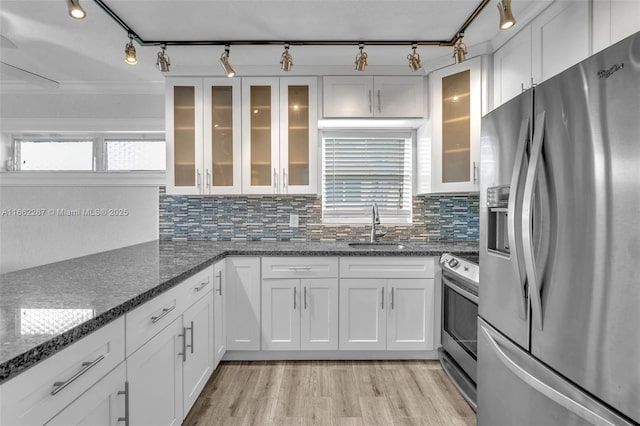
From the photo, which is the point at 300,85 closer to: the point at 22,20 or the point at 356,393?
the point at 22,20

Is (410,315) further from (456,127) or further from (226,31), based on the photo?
(226,31)

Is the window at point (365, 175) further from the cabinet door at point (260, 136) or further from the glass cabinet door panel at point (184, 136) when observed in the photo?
the glass cabinet door panel at point (184, 136)

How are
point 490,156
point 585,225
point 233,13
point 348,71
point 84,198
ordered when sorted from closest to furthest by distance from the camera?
point 585,225 → point 490,156 → point 233,13 → point 348,71 → point 84,198

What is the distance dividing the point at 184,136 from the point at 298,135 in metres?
0.96

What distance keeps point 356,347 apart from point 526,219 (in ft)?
6.13

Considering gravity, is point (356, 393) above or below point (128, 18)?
below

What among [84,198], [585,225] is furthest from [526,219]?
[84,198]

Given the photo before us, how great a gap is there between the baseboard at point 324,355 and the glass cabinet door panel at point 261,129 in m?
1.36

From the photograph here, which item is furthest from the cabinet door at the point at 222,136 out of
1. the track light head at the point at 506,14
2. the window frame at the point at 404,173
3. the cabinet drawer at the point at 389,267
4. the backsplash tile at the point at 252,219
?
the track light head at the point at 506,14

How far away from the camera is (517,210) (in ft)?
4.13

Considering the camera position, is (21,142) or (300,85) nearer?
(300,85)

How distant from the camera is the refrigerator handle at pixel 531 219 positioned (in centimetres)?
115

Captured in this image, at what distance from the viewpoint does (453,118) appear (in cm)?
280

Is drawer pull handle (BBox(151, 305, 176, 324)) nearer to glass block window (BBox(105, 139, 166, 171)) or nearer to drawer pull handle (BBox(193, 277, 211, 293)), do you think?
drawer pull handle (BBox(193, 277, 211, 293))
